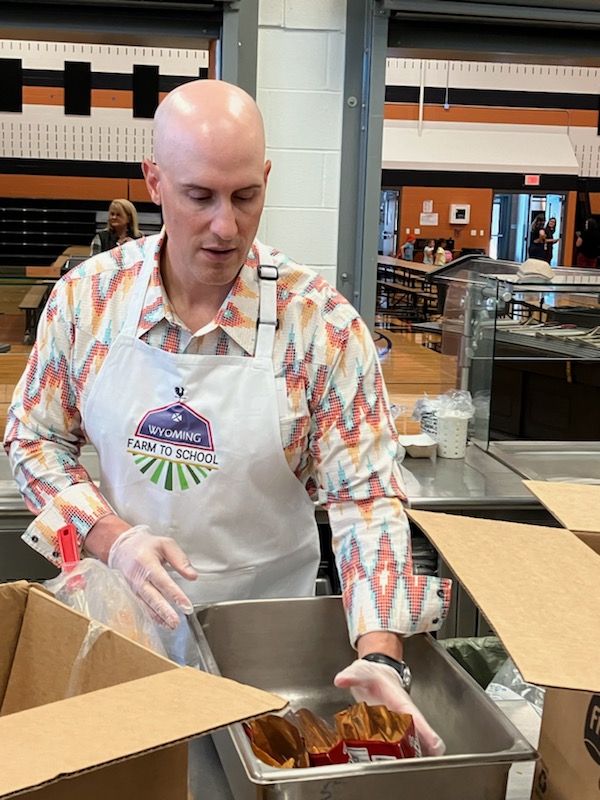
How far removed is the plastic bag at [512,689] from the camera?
1.28 m

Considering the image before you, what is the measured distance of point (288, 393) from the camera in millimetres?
1516

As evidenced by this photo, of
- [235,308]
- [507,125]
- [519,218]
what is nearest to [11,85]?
[235,308]

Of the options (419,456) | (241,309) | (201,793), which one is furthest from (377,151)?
(201,793)

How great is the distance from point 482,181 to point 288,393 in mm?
13638

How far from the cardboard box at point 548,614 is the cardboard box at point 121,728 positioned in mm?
213

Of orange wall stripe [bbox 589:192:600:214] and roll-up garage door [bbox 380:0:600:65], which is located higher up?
orange wall stripe [bbox 589:192:600:214]

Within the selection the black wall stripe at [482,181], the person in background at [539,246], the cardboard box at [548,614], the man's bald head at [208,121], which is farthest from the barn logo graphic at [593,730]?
the person in background at [539,246]

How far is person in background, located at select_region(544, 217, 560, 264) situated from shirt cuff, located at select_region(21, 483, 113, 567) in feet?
44.9

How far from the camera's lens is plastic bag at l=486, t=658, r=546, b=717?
1278mm

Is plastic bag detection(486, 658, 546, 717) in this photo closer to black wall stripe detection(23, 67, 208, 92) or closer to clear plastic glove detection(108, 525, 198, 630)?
clear plastic glove detection(108, 525, 198, 630)

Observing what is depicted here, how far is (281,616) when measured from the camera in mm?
1226

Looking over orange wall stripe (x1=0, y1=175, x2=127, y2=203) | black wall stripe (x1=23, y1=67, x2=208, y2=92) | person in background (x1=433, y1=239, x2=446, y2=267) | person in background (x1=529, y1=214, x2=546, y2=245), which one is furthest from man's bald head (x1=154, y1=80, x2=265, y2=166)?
person in background (x1=529, y1=214, x2=546, y2=245)

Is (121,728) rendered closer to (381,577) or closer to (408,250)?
(381,577)

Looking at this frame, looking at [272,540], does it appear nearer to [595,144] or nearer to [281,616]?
[281,616]
